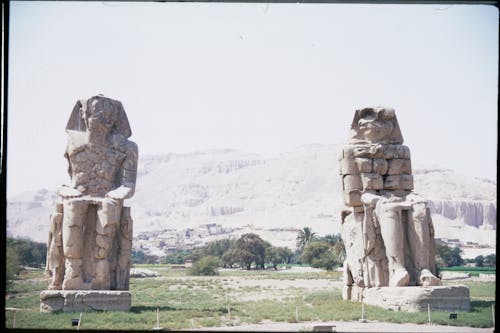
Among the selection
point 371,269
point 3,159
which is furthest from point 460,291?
point 3,159

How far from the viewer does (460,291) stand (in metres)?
13.6

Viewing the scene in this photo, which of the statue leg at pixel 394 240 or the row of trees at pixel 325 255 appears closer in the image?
the statue leg at pixel 394 240

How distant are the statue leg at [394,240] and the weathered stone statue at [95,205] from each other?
498 centimetres

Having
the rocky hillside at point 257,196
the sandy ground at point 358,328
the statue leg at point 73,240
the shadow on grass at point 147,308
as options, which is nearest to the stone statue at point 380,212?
the sandy ground at point 358,328

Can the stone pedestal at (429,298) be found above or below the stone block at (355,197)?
below

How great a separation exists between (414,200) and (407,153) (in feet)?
4.11

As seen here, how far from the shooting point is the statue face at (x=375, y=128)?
15.3 metres

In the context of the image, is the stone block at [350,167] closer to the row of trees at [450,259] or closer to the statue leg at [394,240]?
the statue leg at [394,240]

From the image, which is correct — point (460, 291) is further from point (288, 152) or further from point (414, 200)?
point (288, 152)

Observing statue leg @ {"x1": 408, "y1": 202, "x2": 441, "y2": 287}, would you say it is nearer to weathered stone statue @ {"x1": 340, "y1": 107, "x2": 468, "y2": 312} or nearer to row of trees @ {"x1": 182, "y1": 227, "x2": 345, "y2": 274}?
weathered stone statue @ {"x1": 340, "y1": 107, "x2": 468, "y2": 312}

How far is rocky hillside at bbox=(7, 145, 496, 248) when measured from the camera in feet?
341

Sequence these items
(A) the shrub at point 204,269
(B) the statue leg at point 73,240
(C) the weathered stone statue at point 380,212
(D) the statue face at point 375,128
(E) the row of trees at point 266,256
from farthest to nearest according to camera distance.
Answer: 1. (E) the row of trees at point 266,256
2. (A) the shrub at point 204,269
3. (D) the statue face at point 375,128
4. (C) the weathered stone statue at point 380,212
5. (B) the statue leg at point 73,240

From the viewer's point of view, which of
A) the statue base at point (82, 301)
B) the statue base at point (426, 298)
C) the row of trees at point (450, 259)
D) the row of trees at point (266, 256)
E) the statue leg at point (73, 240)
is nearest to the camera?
the statue base at point (82, 301)

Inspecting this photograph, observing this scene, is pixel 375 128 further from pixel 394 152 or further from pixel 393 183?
pixel 393 183
